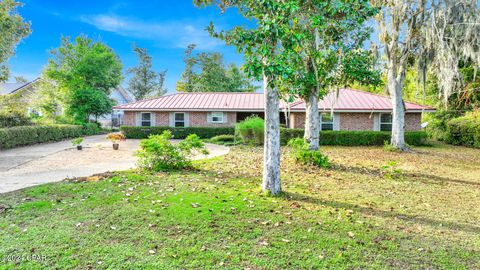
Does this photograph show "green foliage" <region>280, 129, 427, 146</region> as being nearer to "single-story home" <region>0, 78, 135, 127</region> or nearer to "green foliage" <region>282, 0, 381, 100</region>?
"green foliage" <region>282, 0, 381, 100</region>

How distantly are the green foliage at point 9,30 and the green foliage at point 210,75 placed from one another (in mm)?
23883

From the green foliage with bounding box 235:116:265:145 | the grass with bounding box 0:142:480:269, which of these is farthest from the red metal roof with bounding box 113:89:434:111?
the grass with bounding box 0:142:480:269

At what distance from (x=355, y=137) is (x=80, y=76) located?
26593 mm

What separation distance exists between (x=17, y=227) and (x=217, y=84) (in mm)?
34781

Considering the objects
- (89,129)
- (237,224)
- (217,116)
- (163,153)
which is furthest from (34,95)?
(237,224)

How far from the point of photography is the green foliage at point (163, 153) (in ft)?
26.8

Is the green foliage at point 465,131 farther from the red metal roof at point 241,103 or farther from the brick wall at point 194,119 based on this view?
the brick wall at point 194,119

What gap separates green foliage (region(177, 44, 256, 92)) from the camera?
38.1 metres

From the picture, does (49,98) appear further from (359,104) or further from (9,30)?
(359,104)

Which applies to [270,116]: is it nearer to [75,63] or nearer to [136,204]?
[136,204]

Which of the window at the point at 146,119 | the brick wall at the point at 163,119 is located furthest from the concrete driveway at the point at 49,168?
the window at the point at 146,119

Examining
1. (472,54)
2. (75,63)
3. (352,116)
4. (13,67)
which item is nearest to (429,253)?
(472,54)

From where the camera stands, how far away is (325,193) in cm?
642

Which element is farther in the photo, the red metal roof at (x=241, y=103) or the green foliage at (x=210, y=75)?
the green foliage at (x=210, y=75)
